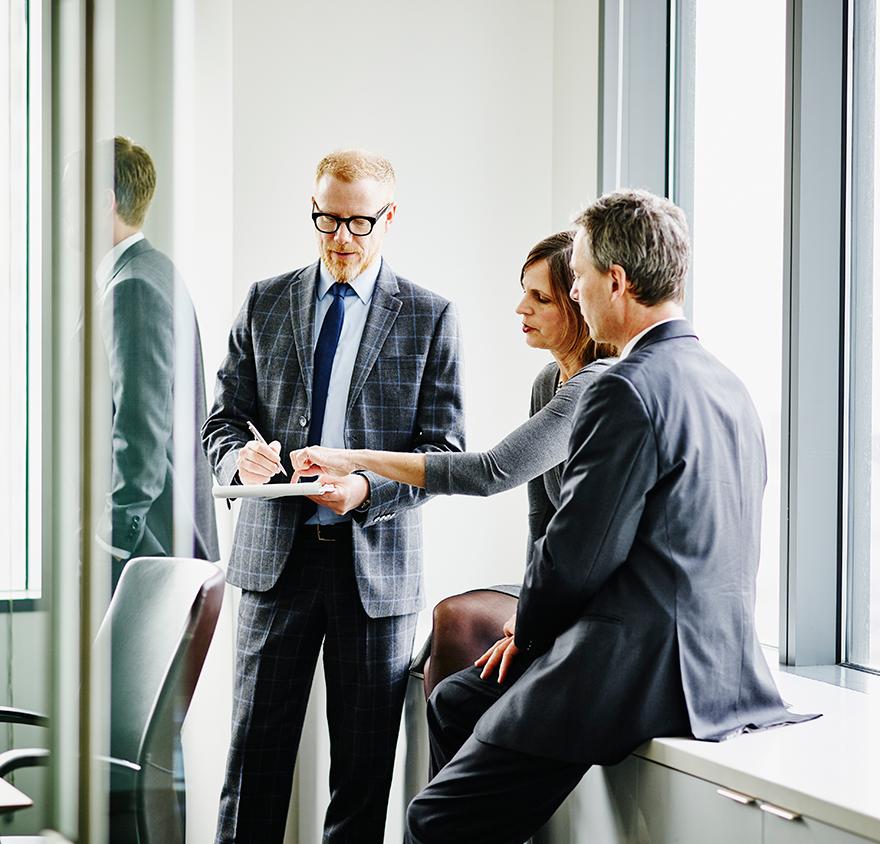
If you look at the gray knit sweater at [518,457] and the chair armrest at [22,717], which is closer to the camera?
the chair armrest at [22,717]

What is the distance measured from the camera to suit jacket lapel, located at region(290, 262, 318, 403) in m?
2.15

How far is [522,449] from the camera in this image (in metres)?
2.04

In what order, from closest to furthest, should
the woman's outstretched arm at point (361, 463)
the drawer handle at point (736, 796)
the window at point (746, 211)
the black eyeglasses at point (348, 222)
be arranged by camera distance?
the drawer handle at point (736, 796), the woman's outstretched arm at point (361, 463), the black eyeglasses at point (348, 222), the window at point (746, 211)

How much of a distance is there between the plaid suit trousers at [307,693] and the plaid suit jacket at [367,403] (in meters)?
0.05

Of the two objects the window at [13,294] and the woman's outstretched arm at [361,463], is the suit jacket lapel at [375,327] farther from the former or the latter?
the window at [13,294]

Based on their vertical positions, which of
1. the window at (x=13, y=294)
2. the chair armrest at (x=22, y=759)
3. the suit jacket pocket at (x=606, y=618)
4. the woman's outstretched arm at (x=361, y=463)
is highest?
the window at (x=13, y=294)

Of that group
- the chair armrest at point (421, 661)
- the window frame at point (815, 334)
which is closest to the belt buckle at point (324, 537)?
the chair armrest at point (421, 661)

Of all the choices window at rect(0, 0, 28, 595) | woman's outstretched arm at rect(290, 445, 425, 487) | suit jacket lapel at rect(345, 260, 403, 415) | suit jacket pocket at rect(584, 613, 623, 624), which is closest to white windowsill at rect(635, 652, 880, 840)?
suit jacket pocket at rect(584, 613, 623, 624)

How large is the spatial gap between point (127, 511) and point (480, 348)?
8.32ft

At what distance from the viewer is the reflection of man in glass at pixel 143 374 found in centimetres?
57

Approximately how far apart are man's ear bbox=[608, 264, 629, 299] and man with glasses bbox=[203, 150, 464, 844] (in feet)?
1.80

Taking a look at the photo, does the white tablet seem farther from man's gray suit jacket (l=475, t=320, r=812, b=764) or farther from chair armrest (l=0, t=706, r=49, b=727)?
chair armrest (l=0, t=706, r=49, b=727)

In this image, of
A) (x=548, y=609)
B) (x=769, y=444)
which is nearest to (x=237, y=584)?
(x=548, y=609)

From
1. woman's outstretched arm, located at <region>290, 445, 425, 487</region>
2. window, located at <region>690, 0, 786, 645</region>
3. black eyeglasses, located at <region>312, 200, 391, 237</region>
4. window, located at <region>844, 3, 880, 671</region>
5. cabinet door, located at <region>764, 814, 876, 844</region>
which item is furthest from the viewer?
window, located at <region>690, 0, 786, 645</region>
